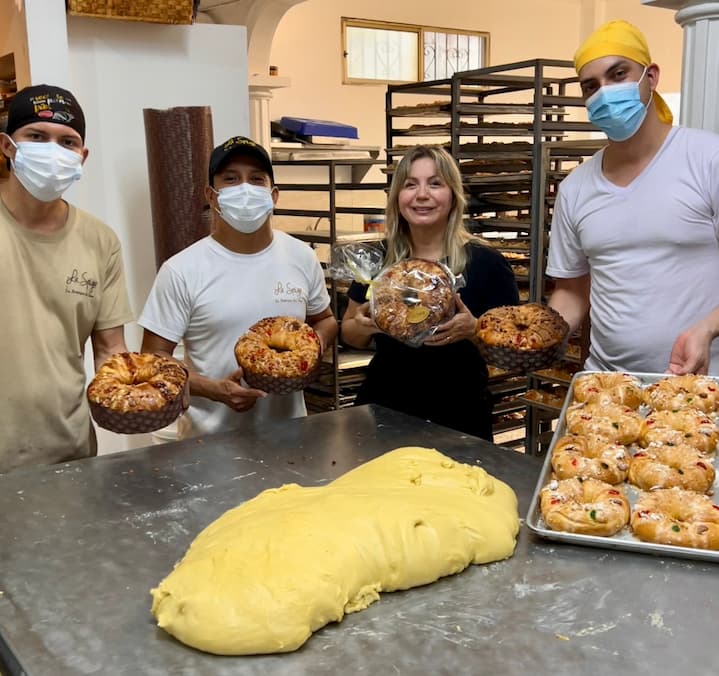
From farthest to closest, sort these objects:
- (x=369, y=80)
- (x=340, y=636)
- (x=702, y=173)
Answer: (x=369, y=80), (x=702, y=173), (x=340, y=636)

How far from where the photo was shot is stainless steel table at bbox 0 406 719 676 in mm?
1153

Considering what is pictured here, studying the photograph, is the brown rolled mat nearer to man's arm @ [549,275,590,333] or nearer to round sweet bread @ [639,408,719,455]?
man's arm @ [549,275,590,333]

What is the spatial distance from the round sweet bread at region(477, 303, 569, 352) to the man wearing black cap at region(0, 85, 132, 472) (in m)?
1.14

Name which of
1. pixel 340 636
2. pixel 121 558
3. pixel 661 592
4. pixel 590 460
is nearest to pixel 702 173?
pixel 590 460

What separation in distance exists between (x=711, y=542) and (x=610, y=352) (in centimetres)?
101

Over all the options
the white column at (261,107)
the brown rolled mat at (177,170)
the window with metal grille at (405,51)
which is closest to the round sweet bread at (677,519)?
the brown rolled mat at (177,170)

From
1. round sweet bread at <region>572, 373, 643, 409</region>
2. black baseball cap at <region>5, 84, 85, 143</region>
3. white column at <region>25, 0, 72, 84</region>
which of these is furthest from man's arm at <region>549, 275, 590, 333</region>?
white column at <region>25, 0, 72, 84</region>

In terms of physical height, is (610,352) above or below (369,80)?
below

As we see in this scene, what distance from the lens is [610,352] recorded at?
232 cm

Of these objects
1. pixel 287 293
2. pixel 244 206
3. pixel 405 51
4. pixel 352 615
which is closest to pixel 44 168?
pixel 244 206

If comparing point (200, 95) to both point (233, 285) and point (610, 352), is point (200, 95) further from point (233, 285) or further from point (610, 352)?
point (610, 352)

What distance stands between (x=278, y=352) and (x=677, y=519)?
116 cm

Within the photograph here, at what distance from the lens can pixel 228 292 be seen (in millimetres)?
2375

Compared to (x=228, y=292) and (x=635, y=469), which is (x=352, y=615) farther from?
(x=228, y=292)
